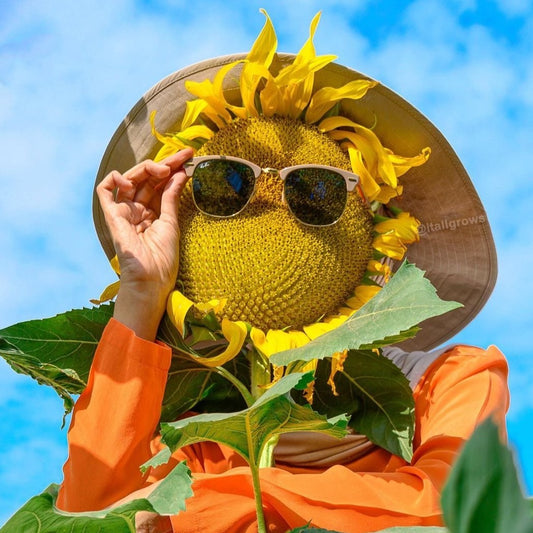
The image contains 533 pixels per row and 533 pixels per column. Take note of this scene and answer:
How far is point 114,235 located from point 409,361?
897 millimetres

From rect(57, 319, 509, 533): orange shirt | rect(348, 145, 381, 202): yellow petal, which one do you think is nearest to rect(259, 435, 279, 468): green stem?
rect(57, 319, 509, 533): orange shirt

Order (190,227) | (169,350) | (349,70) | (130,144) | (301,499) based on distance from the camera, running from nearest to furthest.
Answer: (301,499), (169,350), (190,227), (349,70), (130,144)

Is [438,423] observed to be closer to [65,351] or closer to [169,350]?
[169,350]

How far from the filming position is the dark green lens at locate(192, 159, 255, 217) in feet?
6.37

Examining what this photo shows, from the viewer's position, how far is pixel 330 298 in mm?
1937

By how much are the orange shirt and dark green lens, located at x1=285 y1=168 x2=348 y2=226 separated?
49cm

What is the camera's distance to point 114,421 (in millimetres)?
1798

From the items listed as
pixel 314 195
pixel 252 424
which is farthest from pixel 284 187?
pixel 252 424

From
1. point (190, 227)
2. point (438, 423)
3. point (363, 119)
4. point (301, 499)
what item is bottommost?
point (301, 499)

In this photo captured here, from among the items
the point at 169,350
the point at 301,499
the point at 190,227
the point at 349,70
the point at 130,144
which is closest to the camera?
the point at 301,499

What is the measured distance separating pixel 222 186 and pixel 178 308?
1.09ft

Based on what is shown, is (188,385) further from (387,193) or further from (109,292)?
(387,193)

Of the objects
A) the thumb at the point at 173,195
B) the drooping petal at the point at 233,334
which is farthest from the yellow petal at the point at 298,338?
the thumb at the point at 173,195

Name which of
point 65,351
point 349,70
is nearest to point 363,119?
point 349,70
